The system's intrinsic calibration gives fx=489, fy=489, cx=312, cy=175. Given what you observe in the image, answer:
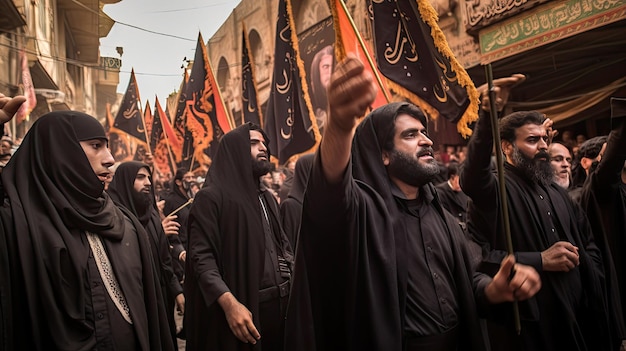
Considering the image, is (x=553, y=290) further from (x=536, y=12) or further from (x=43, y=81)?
(x=43, y=81)

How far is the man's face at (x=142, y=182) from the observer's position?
4.49 metres

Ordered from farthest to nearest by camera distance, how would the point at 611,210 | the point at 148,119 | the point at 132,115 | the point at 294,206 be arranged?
the point at 148,119 < the point at 132,115 < the point at 294,206 < the point at 611,210

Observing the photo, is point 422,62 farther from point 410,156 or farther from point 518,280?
point 518,280

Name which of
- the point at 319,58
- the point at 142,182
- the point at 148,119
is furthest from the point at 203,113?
the point at 148,119

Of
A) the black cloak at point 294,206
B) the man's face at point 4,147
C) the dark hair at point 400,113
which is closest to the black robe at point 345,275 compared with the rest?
the dark hair at point 400,113

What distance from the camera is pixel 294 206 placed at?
396 cm

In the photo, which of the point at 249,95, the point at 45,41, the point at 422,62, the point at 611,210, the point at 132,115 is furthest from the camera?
the point at 45,41

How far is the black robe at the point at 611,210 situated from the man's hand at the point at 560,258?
3.05ft

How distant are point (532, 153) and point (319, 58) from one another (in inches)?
572

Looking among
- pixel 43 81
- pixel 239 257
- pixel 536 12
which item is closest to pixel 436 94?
pixel 239 257

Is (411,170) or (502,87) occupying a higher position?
(502,87)

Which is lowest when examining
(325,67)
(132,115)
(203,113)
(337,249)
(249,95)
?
(337,249)

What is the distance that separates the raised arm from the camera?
4.68 feet

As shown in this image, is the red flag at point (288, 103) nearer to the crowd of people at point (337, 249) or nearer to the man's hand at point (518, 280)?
the crowd of people at point (337, 249)
